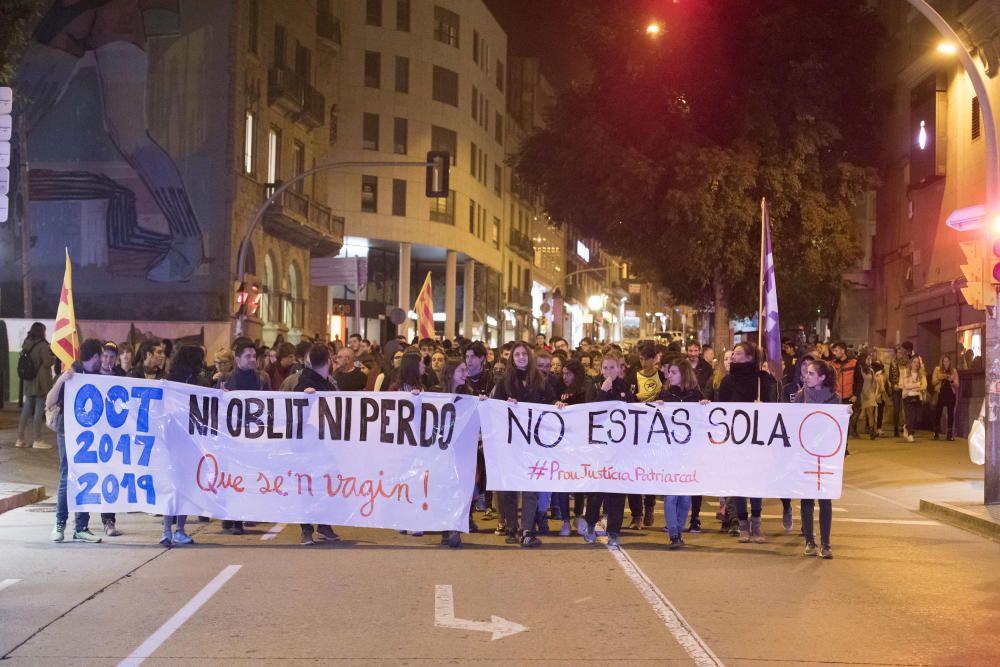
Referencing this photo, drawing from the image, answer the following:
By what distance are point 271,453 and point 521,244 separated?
6417cm

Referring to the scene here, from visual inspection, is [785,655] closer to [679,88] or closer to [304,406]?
[304,406]

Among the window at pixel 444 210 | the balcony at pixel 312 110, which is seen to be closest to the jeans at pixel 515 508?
the balcony at pixel 312 110

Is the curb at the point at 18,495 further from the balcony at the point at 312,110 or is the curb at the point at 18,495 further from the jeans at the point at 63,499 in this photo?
the balcony at the point at 312,110

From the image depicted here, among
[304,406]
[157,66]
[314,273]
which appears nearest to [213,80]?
[157,66]

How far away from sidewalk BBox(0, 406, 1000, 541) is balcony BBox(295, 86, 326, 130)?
20145 mm

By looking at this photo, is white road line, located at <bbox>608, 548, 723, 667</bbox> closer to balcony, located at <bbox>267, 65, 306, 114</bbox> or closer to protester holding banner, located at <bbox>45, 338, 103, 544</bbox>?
protester holding banner, located at <bbox>45, 338, 103, 544</bbox>

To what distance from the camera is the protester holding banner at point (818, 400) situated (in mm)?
10727

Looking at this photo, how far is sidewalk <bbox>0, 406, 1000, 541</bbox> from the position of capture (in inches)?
531

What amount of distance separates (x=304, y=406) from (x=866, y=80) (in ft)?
77.7

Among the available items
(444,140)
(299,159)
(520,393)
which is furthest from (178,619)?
(444,140)

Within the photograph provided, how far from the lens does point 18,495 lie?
13344 millimetres

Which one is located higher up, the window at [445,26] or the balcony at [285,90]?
the window at [445,26]

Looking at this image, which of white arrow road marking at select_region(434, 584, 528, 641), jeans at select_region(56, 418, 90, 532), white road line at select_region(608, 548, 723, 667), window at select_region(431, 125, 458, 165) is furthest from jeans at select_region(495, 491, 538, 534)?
window at select_region(431, 125, 458, 165)

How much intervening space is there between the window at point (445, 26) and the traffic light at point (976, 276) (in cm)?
4613
